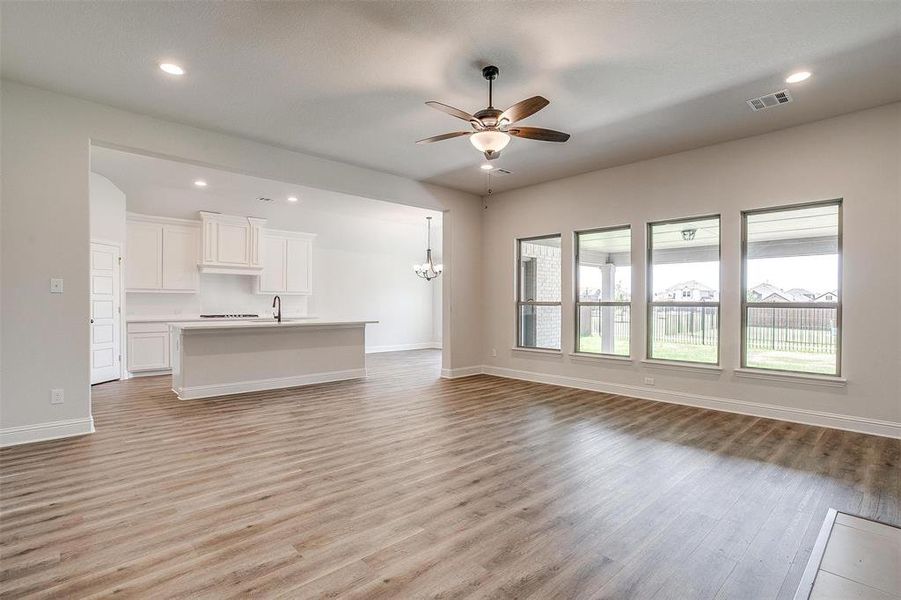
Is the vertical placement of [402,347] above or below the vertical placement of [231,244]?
below

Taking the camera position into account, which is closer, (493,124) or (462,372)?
(493,124)

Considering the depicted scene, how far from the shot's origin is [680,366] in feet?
17.3

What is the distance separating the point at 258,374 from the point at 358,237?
4822mm

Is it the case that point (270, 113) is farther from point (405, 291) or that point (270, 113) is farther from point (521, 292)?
point (405, 291)

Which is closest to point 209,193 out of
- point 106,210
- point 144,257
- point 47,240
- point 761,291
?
point 106,210

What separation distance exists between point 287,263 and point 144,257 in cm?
243

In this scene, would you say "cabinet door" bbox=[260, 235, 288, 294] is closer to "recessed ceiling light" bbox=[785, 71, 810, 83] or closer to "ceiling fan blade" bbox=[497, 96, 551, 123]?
"ceiling fan blade" bbox=[497, 96, 551, 123]

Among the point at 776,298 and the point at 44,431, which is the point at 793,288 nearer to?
the point at 776,298

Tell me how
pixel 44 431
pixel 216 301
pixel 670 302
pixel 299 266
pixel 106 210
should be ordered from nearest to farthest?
pixel 44 431 → pixel 670 302 → pixel 106 210 → pixel 216 301 → pixel 299 266

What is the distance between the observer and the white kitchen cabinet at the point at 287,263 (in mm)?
8711

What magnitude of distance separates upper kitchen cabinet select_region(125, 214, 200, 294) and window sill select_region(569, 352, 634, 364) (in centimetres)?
672

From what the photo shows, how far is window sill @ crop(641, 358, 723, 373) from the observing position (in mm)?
5020

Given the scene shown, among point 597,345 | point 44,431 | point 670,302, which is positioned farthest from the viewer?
point 597,345

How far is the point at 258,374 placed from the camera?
19.2 feet
